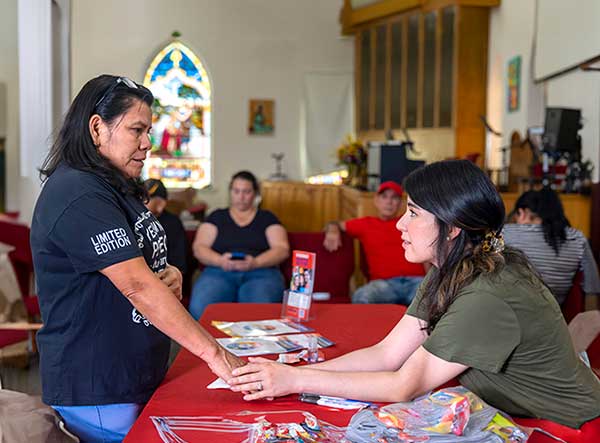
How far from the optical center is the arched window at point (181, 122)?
11914 mm

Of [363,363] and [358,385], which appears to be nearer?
[358,385]

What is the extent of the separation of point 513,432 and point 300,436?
399 millimetres

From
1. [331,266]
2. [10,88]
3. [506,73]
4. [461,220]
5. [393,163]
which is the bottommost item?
[331,266]

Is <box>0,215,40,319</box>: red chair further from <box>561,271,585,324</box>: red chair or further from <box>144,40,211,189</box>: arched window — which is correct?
<box>144,40,211,189</box>: arched window

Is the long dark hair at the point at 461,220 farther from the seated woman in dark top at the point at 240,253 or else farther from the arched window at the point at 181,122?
the arched window at the point at 181,122

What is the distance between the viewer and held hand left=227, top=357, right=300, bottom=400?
1630mm

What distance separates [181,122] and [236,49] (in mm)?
1564

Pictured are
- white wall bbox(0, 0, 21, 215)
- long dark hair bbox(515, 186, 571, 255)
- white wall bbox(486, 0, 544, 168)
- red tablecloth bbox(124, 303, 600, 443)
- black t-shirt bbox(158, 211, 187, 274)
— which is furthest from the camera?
white wall bbox(486, 0, 544, 168)

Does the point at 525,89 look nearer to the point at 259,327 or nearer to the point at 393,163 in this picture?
the point at 393,163

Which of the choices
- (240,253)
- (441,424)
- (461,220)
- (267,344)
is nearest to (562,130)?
(240,253)

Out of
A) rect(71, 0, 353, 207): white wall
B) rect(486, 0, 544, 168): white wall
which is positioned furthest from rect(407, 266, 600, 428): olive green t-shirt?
rect(71, 0, 353, 207): white wall

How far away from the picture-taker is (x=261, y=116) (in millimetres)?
11836

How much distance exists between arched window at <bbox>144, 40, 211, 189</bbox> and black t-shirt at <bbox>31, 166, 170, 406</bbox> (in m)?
10.4

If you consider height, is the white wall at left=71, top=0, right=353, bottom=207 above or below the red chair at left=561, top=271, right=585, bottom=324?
above
